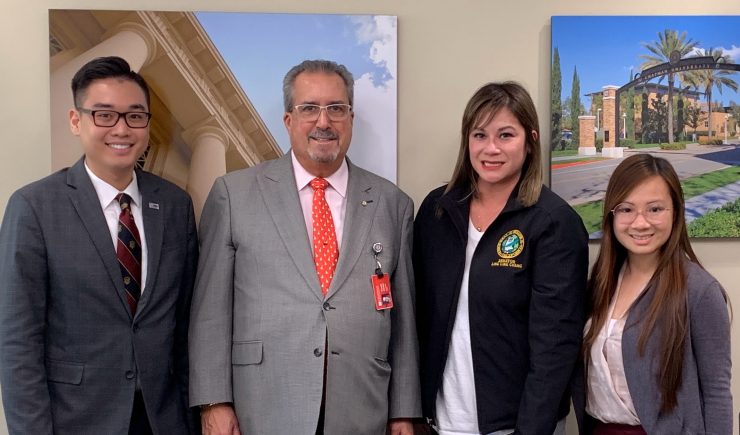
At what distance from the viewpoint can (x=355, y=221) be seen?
2174 mm

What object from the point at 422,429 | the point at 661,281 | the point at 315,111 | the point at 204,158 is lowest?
the point at 422,429

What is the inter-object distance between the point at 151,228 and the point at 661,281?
1.59 meters

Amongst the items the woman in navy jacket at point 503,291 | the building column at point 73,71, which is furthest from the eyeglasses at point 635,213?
the building column at point 73,71

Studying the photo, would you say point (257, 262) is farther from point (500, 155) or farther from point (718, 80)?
point (718, 80)

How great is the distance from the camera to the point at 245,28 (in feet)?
8.45

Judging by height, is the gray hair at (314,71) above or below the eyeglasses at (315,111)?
above

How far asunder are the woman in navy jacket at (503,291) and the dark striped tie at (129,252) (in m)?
0.96

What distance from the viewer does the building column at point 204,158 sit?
2590 millimetres

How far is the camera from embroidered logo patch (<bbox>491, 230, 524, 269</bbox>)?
204 centimetres

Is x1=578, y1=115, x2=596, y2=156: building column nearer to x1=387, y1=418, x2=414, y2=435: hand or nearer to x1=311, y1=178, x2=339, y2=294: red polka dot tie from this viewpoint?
x1=311, y1=178, x2=339, y2=294: red polka dot tie

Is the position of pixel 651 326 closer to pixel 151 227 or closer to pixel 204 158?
pixel 151 227

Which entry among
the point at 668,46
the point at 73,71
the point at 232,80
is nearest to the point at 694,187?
the point at 668,46

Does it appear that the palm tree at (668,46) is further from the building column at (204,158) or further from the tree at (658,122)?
the building column at (204,158)

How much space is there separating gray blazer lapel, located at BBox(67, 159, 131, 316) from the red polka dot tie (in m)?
0.61
